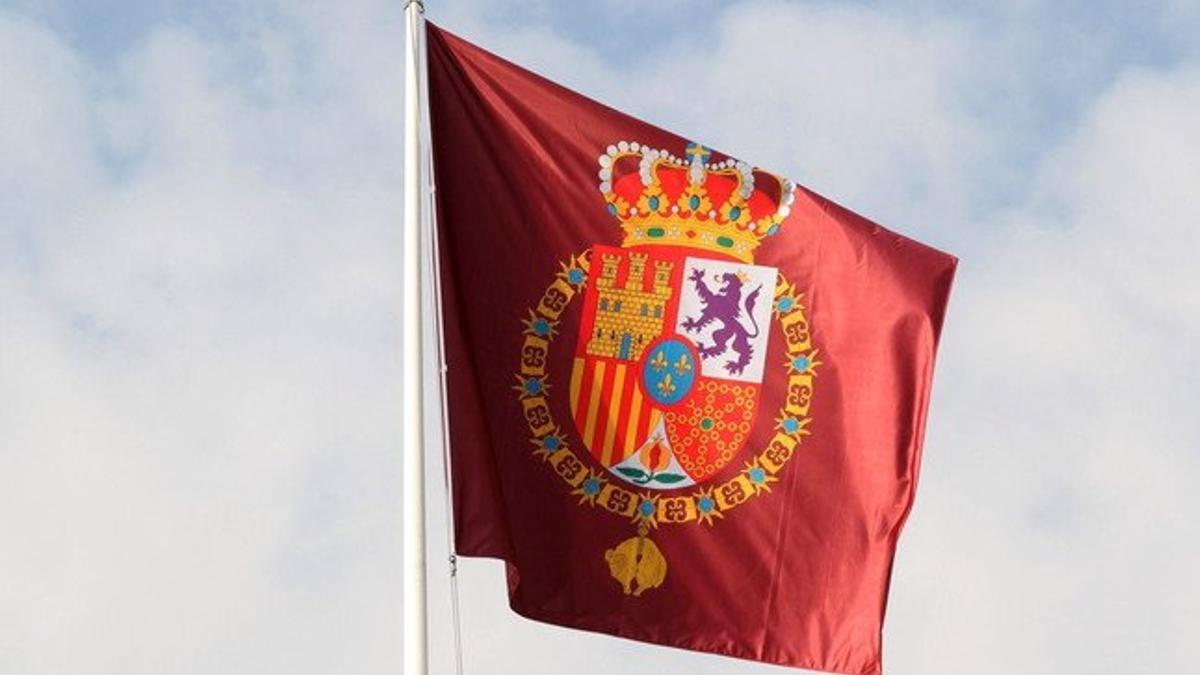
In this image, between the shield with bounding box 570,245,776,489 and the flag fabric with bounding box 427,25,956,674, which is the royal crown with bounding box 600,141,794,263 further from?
the shield with bounding box 570,245,776,489

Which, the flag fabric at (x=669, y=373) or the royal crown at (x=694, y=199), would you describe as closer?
the flag fabric at (x=669, y=373)

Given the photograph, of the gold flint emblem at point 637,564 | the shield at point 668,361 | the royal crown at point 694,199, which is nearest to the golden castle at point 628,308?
the shield at point 668,361

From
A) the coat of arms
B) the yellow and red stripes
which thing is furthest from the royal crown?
the yellow and red stripes

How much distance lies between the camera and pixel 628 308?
676 inches

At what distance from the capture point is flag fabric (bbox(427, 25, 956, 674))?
16359 millimetres

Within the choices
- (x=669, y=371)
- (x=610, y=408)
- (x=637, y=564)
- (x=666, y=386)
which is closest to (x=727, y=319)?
(x=669, y=371)

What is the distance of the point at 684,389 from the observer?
17.1m

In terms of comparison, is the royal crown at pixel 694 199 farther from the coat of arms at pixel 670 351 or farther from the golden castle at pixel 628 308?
the golden castle at pixel 628 308

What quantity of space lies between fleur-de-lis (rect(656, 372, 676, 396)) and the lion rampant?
0.37 metres

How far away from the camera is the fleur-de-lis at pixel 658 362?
17031mm

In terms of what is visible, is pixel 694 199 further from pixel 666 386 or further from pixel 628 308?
pixel 666 386

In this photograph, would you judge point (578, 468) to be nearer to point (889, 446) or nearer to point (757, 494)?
point (757, 494)

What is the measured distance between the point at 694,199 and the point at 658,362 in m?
1.42

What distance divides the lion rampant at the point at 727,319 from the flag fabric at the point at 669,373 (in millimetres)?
17
